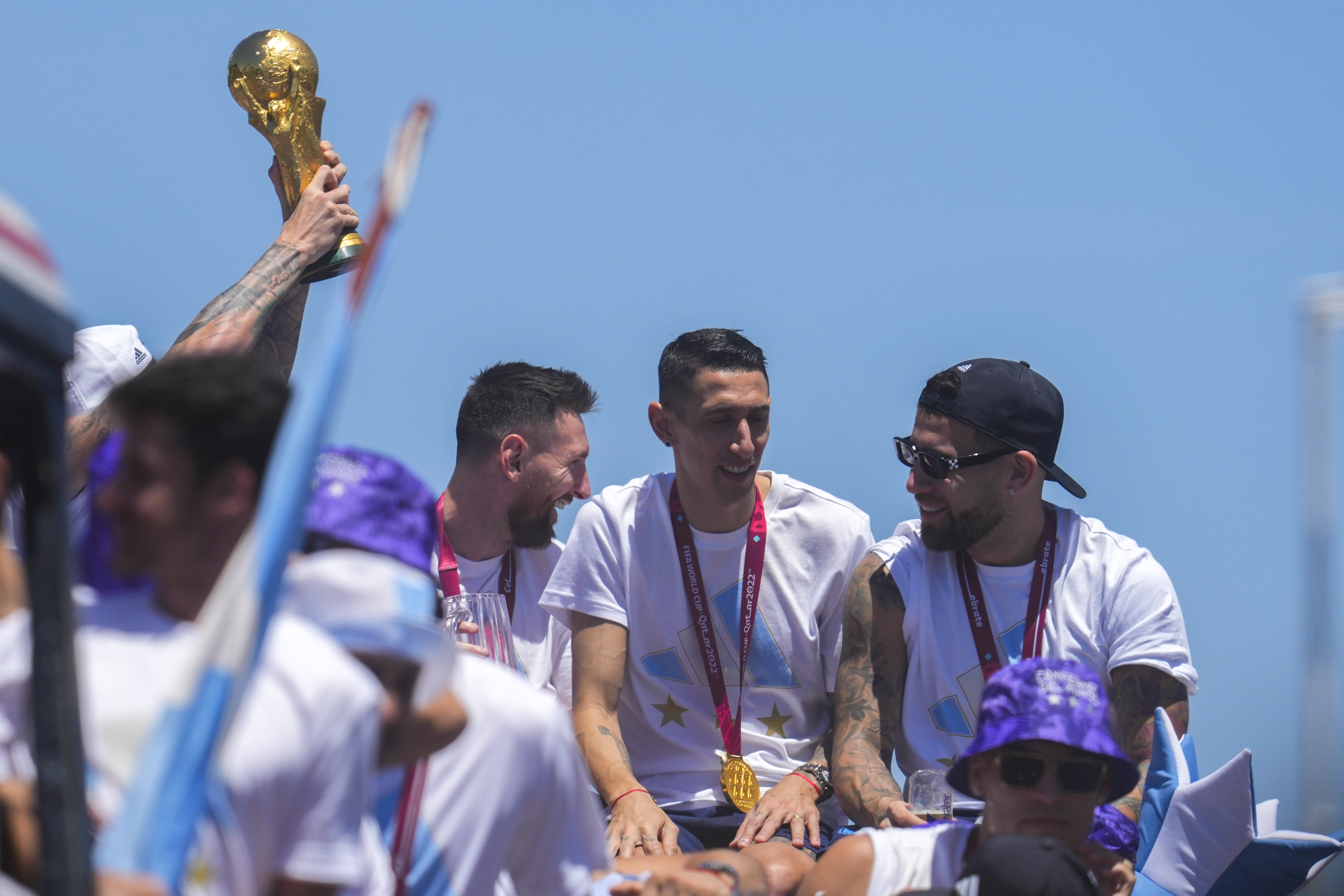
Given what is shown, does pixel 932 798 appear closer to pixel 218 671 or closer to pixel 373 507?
pixel 373 507

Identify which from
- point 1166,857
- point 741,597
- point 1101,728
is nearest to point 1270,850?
point 1166,857

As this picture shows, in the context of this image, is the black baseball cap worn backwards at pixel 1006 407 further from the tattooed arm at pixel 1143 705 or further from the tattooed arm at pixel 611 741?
the tattooed arm at pixel 611 741

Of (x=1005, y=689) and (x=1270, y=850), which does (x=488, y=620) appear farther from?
(x=1270, y=850)

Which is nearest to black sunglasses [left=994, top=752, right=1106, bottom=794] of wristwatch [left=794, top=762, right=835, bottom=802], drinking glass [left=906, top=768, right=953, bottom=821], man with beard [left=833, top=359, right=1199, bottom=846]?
drinking glass [left=906, top=768, right=953, bottom=821]

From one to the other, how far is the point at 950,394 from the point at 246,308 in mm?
2597

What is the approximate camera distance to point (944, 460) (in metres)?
5.21

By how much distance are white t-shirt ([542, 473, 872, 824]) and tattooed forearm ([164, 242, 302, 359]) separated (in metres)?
1.46

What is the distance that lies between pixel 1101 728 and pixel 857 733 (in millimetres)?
1509

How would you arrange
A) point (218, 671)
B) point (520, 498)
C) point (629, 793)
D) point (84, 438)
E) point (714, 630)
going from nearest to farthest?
1. point (218, 671)
2. point (84, 438)
3. point (629, 793)
4. point (714, 630)
5. point (520, 498)

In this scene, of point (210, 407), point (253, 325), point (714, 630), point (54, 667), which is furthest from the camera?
point (714, 630)

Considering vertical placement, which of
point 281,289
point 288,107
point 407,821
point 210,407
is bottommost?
point 407,821

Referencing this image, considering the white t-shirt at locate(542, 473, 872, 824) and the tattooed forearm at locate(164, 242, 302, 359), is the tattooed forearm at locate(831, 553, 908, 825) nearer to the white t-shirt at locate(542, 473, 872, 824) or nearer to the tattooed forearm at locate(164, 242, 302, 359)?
the white t-shirt at locate(542, 473, 872, 824)

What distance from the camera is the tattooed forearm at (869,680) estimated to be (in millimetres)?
4754

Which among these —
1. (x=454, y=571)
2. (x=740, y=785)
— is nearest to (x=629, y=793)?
(x=740, y=785)
